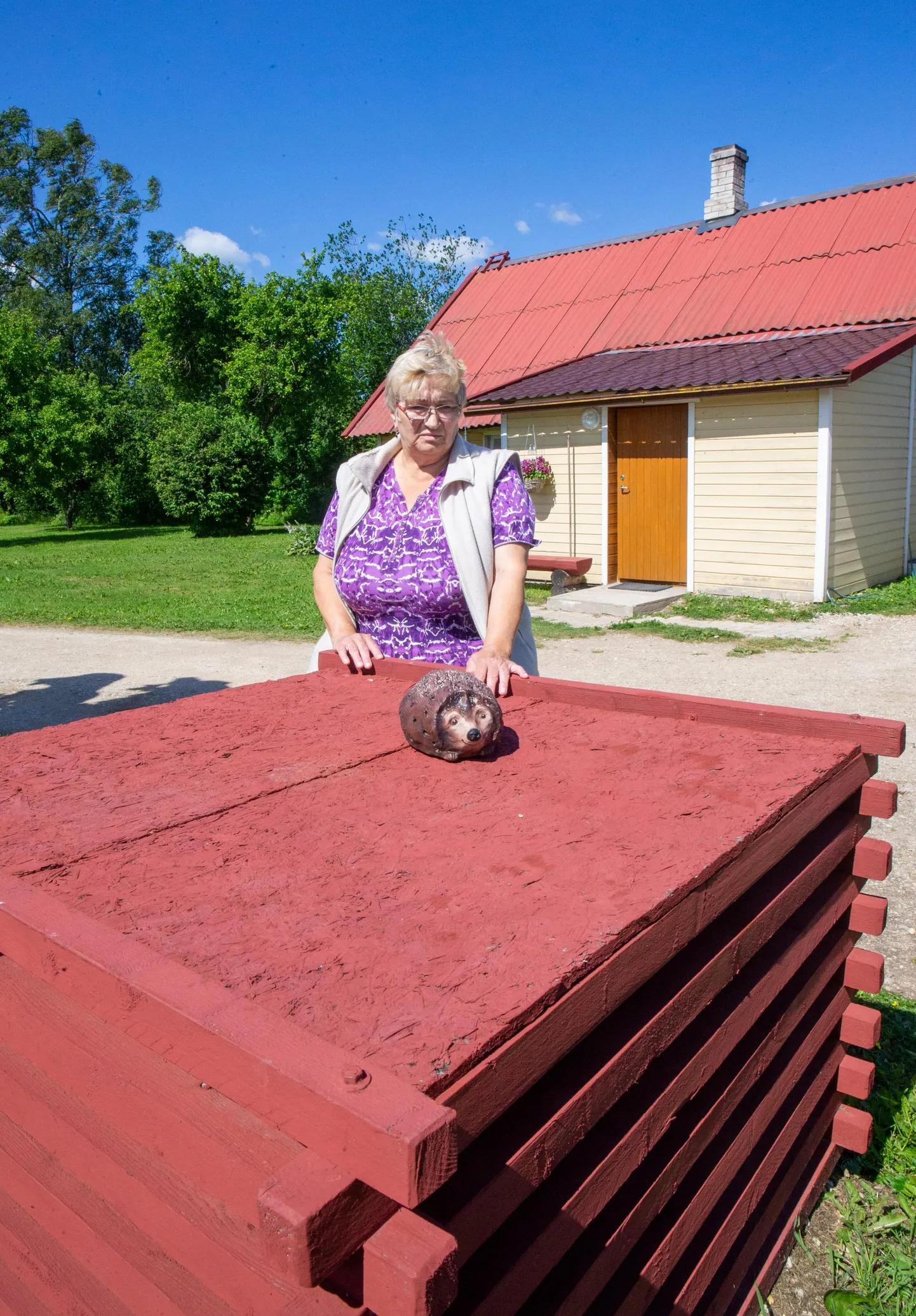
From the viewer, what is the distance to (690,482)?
40.3ft

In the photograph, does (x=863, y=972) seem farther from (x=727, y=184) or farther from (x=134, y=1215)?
(x=727, y=184)

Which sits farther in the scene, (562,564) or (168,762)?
(562,564)

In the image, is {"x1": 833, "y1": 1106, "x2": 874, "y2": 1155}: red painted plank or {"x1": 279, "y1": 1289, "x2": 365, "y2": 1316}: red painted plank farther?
{"x1": 833, "y1": 1106, "x2": 874, "y2": 1155}: red painted plank

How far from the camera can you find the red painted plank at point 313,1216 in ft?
2.70

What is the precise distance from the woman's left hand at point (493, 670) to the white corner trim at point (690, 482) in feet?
33.6

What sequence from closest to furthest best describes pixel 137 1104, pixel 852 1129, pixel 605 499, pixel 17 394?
pixel 137 1104, pixel 852 1129, pixel 605 499, pixel 17 394

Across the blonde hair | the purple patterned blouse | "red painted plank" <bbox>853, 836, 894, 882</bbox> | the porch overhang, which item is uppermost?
the porch overhang

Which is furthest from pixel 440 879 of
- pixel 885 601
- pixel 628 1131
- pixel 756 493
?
pixel 756 493

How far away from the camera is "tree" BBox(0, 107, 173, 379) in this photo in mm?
41000

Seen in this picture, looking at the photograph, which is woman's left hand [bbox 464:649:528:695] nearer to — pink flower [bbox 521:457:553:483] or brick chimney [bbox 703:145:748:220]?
pink flower [bbox 521:457:553:483]

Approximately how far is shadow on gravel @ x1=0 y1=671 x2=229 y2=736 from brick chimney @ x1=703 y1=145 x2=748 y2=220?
12.7 meters

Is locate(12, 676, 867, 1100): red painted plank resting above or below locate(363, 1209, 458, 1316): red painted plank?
above

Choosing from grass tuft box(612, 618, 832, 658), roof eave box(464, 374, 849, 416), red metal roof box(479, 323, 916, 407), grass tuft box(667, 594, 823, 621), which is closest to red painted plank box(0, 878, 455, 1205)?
grass tuft box(612, 618, 832, 658)

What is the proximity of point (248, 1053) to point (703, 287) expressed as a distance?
15678 mm
